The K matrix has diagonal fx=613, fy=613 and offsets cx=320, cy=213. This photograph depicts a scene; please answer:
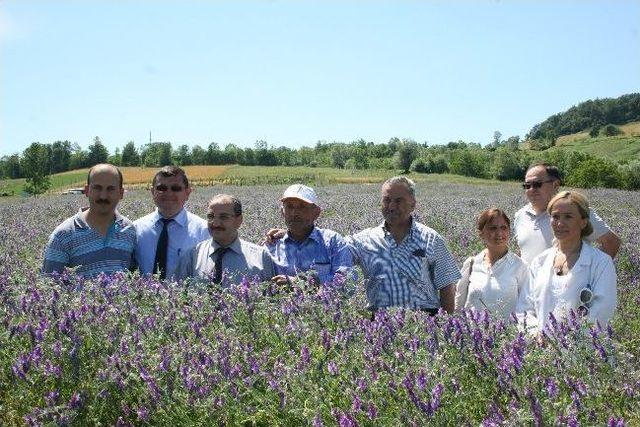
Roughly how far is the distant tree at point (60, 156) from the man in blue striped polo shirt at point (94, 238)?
336ft

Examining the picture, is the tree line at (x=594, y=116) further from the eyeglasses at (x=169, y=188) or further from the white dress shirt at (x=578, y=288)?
the eyeglasses at (x=169, y=188)

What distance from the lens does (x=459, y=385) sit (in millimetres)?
2463

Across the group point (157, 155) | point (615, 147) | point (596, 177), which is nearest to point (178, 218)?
point (596, 177)

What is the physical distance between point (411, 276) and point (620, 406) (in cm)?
215

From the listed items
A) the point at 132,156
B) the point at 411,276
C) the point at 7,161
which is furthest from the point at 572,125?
the point at 411,276

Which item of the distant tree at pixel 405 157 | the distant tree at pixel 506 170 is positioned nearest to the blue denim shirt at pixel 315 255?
the distant tree at pixel 506 170

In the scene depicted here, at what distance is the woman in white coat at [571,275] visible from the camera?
12.5ft

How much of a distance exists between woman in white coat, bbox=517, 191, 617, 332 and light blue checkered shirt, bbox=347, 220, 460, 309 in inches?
25.0

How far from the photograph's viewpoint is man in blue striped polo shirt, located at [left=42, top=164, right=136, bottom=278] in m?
4.43

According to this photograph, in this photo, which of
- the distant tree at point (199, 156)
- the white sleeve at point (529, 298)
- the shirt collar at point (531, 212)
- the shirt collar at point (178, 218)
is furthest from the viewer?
the distant tree at point (199, 156)

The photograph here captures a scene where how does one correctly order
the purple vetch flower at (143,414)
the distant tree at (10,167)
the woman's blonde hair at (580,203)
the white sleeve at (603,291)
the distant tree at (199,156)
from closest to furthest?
1. the purple vetch flower at (143,414)
2. the white sleeve at (603,291)
3. the woman's blonde hair at (580,203)
4. the distant tree at (10,167)
5. the distant tree at (199,156)

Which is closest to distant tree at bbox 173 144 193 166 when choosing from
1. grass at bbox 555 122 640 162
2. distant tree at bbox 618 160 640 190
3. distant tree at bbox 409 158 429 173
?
distant tree at bbox 409 158 429 173

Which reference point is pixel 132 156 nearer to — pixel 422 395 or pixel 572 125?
pixel 572 125

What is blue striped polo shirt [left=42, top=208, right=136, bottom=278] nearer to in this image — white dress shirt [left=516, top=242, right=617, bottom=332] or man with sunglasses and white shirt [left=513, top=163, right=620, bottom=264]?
white dress shirt [left=516, top=242, right=617, bottom=332]
